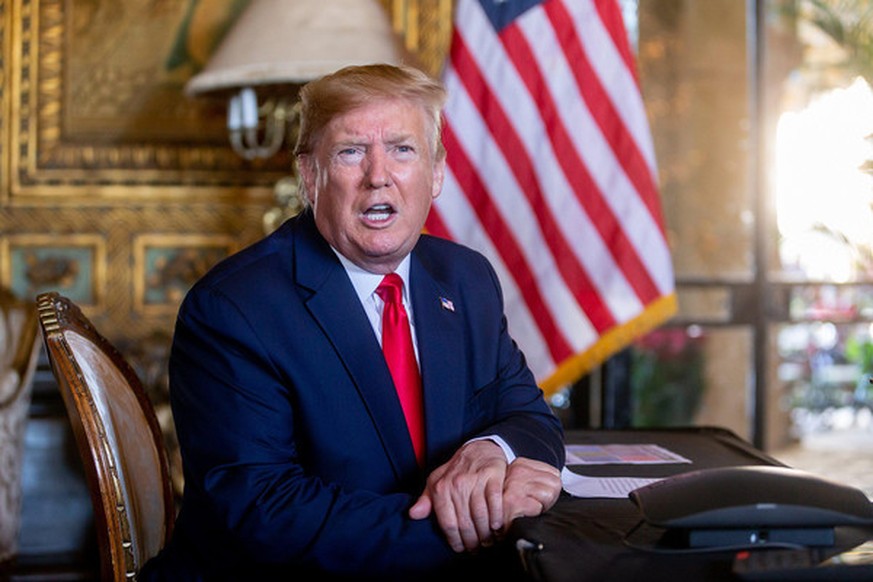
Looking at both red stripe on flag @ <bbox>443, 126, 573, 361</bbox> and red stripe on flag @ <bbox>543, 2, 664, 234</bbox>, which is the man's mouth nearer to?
red stripe on flag @ <bbox>443, 126, 573, 361</bbox>

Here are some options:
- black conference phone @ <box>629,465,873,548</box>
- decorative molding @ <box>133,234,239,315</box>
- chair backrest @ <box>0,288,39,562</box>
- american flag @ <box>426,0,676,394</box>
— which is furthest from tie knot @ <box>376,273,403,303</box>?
decorative molding @ <box>133,234,239,315</box>

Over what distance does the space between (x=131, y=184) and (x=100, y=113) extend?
11.2 inches

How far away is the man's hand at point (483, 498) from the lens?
1.50m

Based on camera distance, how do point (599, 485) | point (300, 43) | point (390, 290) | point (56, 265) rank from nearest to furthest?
point (599, 485) → point (390, 290) → point (300, 43) → point (56, 265)

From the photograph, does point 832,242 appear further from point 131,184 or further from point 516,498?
point 516,498

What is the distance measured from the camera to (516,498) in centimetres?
151

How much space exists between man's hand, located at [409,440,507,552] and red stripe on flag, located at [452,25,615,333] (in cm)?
171

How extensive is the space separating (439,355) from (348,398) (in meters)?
0.20

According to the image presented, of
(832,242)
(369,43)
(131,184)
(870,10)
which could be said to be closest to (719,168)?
(832,242)

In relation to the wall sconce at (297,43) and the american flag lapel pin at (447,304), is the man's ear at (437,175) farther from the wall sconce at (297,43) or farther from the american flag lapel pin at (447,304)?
the wall sconce at (297,43)

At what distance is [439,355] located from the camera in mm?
1857

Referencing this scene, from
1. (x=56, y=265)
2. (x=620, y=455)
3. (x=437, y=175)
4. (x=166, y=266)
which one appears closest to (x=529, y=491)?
(x=620, y=455)

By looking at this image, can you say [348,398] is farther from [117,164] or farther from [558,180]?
[117,164]

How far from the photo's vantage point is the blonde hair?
5.78 ft
